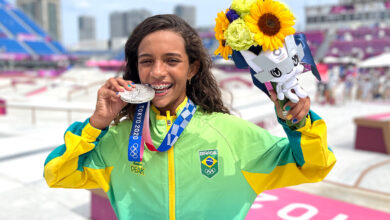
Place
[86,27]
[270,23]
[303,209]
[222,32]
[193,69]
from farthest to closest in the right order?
1. [86,27]
2. [303,209]
3. [193,69]
4. [222,32]
5. [270,23]

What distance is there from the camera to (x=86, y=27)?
18788cm

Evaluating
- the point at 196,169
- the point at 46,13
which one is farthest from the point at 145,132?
the point at 46,13

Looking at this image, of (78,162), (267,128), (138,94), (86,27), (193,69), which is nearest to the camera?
(138,94)

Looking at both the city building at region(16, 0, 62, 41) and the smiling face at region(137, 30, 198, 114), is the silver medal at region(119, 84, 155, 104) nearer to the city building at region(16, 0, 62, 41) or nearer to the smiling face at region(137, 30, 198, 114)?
the smiling face at region(137, 30, 198, 114)

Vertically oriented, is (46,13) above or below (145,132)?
above

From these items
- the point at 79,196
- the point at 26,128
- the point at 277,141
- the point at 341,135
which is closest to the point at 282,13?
the point at 277,141

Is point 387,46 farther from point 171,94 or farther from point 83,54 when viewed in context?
point 83,54

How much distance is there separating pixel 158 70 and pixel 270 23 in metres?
0.48

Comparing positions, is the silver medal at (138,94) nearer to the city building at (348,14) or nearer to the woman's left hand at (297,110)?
the woman's left hand at (297,110)

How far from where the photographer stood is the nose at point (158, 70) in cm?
132

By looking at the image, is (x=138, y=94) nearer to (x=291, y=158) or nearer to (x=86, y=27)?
(x=291, y=158)

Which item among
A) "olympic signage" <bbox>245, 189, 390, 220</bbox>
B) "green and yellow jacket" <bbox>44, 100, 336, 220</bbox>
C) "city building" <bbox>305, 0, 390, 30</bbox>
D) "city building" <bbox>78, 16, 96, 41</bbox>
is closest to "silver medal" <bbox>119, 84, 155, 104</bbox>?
"green and yellow jacket" <bbox>44, 100, 336, 220</bbox>

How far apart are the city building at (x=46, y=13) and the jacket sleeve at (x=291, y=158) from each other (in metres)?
134

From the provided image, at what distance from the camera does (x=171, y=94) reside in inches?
54.5
